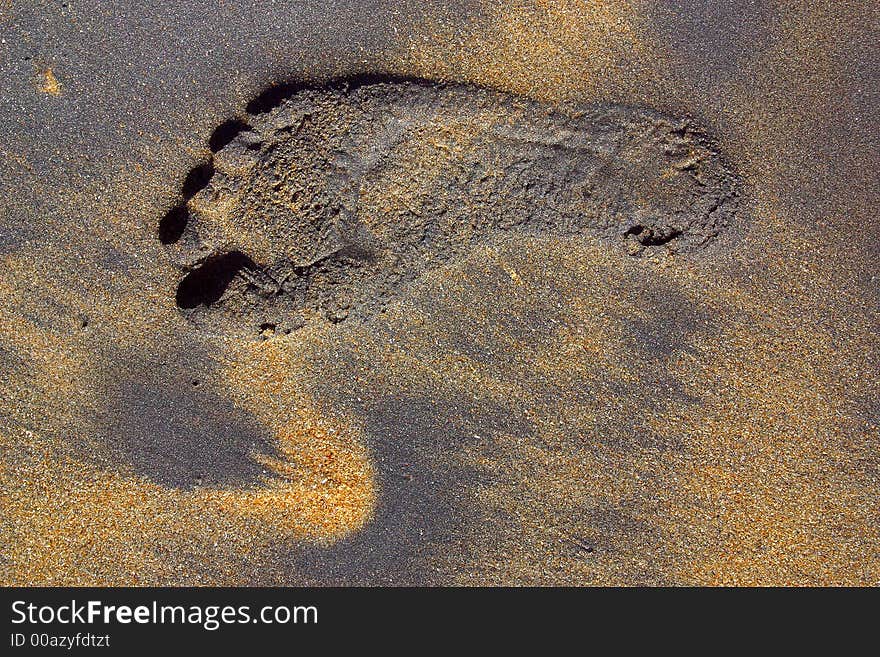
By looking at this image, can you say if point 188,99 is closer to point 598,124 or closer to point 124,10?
point 124,10

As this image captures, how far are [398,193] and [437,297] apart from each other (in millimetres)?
585

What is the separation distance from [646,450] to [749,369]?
709mm

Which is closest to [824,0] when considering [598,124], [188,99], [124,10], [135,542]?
[598,124]

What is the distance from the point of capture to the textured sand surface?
2771 mm

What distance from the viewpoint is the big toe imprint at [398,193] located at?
2.73 m

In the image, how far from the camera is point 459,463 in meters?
2.94

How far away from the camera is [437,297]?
2867 millimetres

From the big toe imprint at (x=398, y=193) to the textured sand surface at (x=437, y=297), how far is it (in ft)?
0.05

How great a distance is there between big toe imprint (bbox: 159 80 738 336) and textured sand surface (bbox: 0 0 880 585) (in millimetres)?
16

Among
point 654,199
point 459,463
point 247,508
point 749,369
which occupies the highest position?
point 654,199

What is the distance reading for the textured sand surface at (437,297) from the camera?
2.77 meters

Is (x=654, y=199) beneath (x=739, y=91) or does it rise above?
beneath

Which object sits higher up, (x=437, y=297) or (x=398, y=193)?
(x=398, y=193)

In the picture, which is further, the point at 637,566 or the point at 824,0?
the point at 637,566
